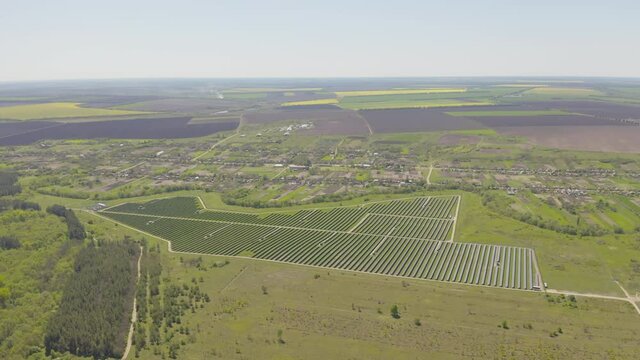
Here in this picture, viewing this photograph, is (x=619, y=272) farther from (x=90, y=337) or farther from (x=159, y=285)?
(x=90, y=337)

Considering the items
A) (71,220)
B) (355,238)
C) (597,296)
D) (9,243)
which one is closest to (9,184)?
(71,220)

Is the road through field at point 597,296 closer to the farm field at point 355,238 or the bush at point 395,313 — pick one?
the farm field at point 355,238

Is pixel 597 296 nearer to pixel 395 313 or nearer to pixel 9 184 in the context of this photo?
pixel 395 313

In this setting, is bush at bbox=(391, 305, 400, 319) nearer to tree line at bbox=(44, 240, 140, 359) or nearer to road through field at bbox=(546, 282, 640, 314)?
road through field at bbox=(546, 282, 640, 314)

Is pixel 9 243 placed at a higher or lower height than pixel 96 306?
higher

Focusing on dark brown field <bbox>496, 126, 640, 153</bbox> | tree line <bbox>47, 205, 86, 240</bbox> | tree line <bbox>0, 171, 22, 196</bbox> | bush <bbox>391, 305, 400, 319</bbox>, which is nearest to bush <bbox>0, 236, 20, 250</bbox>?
tree line <bbox>47, 205, 86, 240</bbox>
